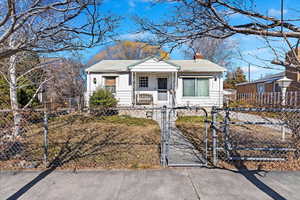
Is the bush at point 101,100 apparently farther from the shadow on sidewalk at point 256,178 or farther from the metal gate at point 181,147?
the shadow on sidewalk at point 256,178

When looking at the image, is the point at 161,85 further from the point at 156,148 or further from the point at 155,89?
the point at 156,148

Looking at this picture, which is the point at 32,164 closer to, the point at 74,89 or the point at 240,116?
the point at 240,116

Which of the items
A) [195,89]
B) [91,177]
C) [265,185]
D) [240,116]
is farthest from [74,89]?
[265,185]

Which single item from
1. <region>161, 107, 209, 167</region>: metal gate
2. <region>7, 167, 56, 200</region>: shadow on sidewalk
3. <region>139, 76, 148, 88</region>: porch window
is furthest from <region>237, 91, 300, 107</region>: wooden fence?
<region>139, 76, 148, 88</region>: porch window

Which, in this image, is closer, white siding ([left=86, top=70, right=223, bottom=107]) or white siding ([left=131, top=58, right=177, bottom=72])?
white siding ([left=131, top=58, right=177, bottom=72])

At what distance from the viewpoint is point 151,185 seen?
308cm

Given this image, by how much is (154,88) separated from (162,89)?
2.13 feet

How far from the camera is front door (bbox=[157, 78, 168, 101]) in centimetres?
1396

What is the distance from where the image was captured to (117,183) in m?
3.14

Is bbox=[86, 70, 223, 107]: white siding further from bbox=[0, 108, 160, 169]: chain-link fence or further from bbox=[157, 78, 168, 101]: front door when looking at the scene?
bbox=[0, 108, 160, 169]: chain-link fence

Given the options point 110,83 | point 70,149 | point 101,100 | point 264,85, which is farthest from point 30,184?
point 264,85

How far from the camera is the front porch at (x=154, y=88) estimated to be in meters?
13.6

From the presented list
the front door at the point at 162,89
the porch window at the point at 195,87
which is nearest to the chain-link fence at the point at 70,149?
the front door at the point at 162,89

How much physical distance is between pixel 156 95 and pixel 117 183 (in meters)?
11.0
